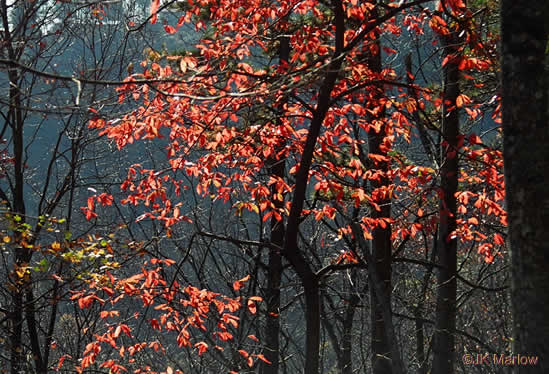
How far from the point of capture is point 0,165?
870cm

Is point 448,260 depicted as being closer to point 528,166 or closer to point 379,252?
point 379,252

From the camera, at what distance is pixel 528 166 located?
109 inches

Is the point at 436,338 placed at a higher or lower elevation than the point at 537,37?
lower

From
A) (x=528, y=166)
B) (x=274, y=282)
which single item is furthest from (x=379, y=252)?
(x=528, y=166)

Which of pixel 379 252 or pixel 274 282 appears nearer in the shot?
pixel 379 252

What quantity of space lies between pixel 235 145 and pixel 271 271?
9.77 feet

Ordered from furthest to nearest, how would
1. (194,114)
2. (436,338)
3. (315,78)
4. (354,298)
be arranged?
(354,298)
(436,338)
(194,114)
(315,78)

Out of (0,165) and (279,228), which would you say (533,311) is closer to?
(279,228)

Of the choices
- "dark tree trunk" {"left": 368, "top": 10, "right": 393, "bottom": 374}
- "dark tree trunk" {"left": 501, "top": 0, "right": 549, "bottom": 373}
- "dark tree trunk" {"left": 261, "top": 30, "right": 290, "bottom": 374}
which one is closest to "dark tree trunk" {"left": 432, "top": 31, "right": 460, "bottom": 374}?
"dark tree trunk" {"left": 368, "top": 10, "right": 393, "bottom": 374}

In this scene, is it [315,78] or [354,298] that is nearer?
[315,78]

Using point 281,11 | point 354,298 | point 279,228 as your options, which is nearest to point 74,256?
point 281,11

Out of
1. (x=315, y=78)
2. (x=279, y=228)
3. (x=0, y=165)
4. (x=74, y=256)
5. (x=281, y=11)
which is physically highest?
(x=281, y=11)

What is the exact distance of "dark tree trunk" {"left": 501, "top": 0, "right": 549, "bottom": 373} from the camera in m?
2.75

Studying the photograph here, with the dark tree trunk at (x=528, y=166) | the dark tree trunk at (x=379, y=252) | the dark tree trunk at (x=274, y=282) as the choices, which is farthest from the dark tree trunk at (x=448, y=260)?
the dark tree trunk at (x=528, y=166)
